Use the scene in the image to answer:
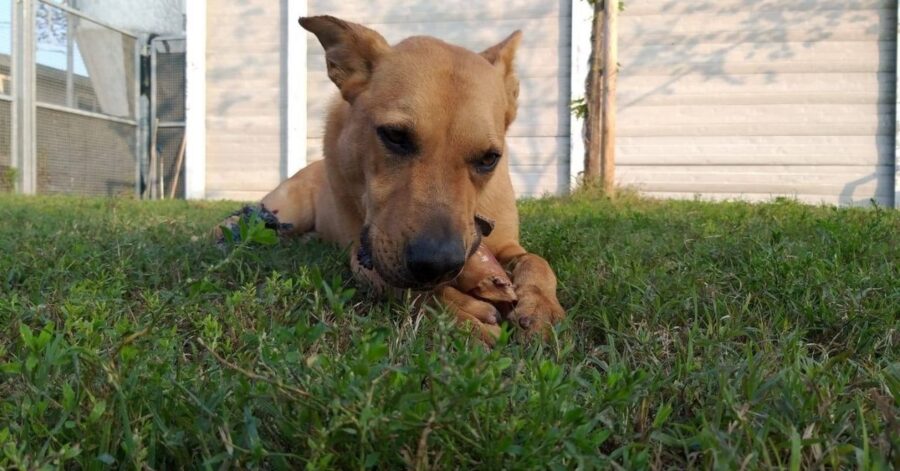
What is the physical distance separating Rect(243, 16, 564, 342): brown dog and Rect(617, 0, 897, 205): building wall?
579 centimetres

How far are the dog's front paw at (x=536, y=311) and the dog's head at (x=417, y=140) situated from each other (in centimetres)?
21

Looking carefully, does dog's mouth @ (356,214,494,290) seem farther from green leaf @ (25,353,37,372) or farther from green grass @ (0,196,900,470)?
green leaf @ (25,353,37,372)

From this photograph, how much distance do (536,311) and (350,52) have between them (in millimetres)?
1261

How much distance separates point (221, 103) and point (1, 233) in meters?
6.66

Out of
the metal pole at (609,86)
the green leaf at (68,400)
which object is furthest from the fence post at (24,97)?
the green leaf at (68,400)

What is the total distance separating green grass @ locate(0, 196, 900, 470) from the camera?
3.00 feet

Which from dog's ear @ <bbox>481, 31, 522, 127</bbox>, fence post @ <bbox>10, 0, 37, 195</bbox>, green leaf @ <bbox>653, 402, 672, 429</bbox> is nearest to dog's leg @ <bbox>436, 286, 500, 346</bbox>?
green leaf @ <bbox>653, 402, 672, 429</bbox>

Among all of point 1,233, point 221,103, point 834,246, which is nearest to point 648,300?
point 834,246

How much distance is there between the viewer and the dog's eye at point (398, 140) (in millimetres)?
2084

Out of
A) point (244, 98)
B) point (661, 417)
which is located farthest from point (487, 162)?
point (244, 98)

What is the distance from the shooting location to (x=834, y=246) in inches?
101

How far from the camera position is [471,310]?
1.90m

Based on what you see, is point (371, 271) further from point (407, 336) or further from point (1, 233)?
point (1, 233)

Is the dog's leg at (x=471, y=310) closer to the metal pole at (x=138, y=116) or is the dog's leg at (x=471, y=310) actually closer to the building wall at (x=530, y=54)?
the building wall at (x=530, y=54)
